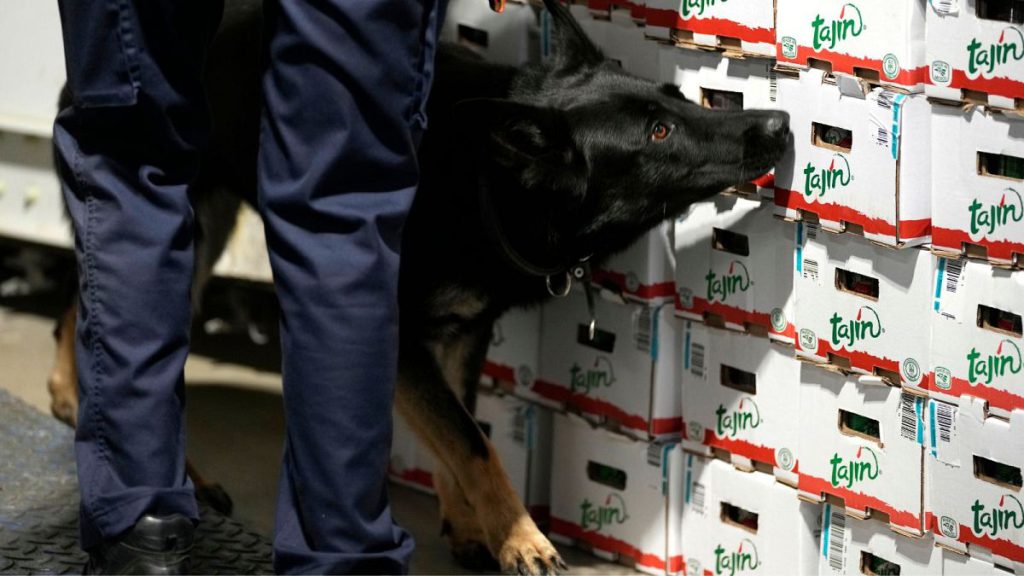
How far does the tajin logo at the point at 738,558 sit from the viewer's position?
105 inches

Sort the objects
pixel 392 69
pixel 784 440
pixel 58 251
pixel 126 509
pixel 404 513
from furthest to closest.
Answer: pixel 58 251
pixel 404 513
pixel 784 440
pixel 126 509
pixel 392 69

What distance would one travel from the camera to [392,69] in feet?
5.96

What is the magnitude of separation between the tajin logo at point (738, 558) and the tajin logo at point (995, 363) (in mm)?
647

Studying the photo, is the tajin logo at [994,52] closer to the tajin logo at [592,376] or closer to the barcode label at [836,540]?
the barcode label at [836,540]

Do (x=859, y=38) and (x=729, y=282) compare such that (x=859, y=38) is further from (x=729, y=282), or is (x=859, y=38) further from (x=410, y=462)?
(x=410, y=462)

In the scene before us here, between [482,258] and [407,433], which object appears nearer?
[482,258]

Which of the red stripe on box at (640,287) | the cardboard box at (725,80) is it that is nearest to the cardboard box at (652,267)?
the red stripe on box at (640,287)

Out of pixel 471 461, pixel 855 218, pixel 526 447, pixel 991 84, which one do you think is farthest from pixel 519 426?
pixel 991 84

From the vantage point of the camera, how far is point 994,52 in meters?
2.12

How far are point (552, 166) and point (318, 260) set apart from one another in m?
0.92

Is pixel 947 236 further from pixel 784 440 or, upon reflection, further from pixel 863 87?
pixel 784 440

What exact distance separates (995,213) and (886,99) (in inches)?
10.6

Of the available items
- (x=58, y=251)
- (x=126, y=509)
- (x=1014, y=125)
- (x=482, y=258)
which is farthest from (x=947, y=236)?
(x=58, y=251)

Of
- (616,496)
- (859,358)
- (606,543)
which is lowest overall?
(606,543)
